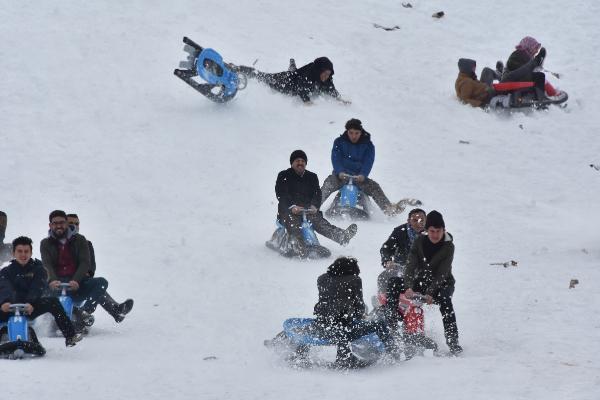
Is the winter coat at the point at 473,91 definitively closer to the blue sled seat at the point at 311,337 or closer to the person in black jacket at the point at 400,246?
the person in black jacket at the point at 400,246

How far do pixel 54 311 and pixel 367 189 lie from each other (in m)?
6.96

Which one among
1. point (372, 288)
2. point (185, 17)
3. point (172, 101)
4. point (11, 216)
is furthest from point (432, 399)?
point (185, 17)

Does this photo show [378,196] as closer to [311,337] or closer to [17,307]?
[311,337]

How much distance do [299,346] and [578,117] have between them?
13.5 metres

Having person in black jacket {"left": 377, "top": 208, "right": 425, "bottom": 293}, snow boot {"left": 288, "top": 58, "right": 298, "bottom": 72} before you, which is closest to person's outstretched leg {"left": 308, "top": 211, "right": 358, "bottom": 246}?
person in black jacket {"left": 377, "top": 208, "right": 425, "bottom": 293}

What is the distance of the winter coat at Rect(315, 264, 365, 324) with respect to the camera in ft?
36.2

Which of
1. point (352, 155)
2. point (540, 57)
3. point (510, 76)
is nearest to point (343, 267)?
point (352, 155)

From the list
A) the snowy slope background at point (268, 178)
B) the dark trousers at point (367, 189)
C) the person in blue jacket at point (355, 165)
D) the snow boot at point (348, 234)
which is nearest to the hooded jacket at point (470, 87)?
the snowy slope background at point (268, 178)

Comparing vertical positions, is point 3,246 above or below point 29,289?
above

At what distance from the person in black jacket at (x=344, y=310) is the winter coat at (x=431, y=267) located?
80cm

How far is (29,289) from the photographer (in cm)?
1183

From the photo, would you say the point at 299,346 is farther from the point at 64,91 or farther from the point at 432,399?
the point at 64,91

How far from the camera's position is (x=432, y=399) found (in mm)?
9492

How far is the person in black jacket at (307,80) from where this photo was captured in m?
21.6
